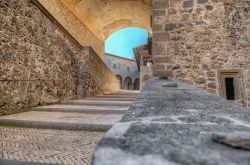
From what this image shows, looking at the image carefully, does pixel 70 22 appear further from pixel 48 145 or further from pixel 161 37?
pixel 48 145

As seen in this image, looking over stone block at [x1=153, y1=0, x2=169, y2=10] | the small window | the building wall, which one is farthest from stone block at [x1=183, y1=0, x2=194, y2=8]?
the building wall

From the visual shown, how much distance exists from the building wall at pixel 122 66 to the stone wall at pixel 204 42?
1005 inches

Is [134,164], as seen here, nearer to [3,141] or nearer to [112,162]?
[112,162]

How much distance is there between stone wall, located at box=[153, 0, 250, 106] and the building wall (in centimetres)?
2554

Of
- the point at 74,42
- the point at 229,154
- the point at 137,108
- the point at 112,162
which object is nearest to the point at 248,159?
the point at 229,154

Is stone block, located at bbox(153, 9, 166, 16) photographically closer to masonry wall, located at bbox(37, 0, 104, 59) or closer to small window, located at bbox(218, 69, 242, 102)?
small window, located at bbox(218, 69, 242, 102)

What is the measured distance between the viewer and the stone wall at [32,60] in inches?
100

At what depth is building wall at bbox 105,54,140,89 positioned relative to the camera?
98.7 feet

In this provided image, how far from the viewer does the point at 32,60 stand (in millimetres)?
3158

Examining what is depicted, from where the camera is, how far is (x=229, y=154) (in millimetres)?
611

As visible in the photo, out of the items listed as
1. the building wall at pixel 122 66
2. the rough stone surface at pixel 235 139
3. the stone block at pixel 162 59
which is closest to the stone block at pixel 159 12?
the stone block at pixel 162 59

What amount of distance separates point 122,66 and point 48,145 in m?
30.4

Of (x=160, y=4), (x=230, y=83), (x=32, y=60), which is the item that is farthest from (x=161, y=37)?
(x=32, y=60)

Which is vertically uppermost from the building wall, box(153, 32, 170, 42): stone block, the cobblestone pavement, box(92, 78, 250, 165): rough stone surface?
the building wall
